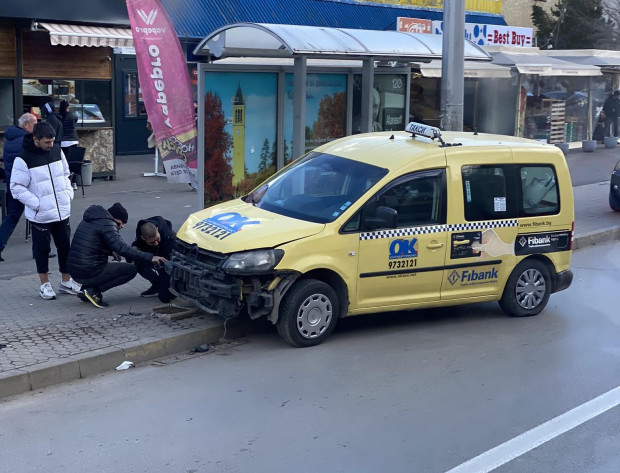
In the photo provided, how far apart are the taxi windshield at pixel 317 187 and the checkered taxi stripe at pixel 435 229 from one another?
15.0 inches

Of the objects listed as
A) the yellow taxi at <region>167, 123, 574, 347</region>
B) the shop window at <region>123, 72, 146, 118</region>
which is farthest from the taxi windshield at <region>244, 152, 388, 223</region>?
the shop window at <region>123, 72, 146, 118</region>

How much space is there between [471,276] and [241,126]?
15.5 ft

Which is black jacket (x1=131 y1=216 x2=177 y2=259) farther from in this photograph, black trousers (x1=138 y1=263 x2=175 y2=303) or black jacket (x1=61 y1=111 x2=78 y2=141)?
black jacket (x1=61 y1=111 x2=78 y2=141)

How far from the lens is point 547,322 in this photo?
9.26m

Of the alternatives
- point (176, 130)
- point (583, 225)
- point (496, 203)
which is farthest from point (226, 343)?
point (583, 225)

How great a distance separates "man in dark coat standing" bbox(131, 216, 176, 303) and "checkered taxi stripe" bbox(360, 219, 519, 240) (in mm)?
2220

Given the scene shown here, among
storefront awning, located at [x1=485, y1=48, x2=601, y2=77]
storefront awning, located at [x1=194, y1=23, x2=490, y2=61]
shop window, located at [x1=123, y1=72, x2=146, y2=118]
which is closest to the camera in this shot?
storefront awning, located at [x1=194, y1=23, x2=490, y2=61]

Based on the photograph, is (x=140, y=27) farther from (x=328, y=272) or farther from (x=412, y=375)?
(x=412, y=375)

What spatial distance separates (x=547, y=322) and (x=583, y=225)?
5929 millimetres

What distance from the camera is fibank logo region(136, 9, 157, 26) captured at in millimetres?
11484

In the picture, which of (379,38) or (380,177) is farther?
(379,38)

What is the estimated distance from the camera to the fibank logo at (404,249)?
824cm

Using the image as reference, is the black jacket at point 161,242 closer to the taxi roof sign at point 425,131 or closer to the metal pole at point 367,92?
the taxi roof sign at point 425,131

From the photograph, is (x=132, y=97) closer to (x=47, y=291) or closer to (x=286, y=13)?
(x=286, y=13)
